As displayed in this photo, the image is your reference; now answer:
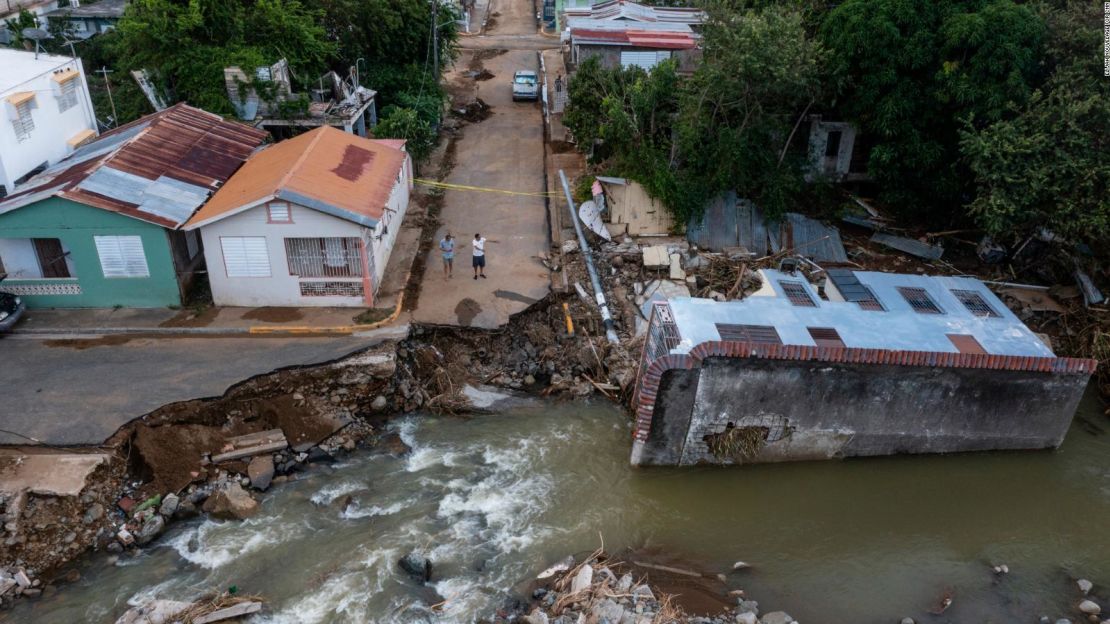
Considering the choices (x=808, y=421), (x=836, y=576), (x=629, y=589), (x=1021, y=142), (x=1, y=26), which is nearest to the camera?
(x=629, y=589)

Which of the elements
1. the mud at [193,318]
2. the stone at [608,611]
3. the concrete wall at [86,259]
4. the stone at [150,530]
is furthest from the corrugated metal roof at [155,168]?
the stone at [608,611]

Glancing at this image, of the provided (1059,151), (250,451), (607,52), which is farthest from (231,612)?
(607,52)

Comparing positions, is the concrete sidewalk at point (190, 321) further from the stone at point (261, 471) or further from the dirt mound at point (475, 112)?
the dirt mound at point (475, 112)

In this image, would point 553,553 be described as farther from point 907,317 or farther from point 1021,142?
point 1021,142

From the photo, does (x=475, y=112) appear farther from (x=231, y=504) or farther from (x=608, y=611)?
(x=608, y=611)

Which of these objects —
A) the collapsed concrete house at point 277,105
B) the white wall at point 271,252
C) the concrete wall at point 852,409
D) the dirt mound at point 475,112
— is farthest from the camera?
the dirt mound at point 475,112

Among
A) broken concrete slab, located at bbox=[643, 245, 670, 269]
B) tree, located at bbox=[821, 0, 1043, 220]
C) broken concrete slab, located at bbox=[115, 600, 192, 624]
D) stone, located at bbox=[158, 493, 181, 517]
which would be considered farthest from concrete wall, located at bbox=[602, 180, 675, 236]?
broken concrete slab, located at bbox=[115, 600, 192, 624]

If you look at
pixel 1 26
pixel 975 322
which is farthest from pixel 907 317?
pixel 1 26
